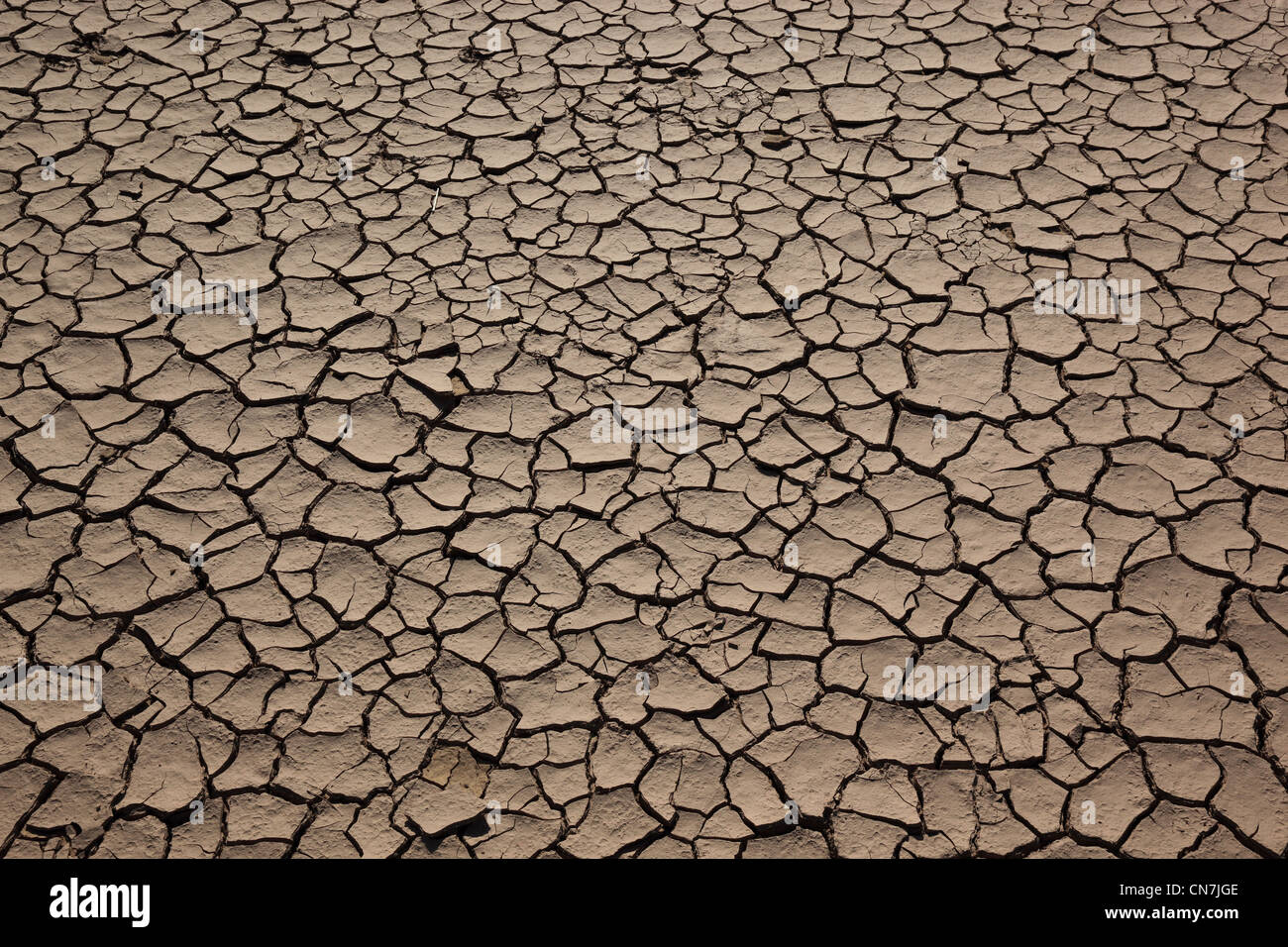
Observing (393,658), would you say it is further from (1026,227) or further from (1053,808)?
(1026,227)

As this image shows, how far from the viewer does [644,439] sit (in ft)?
11.4

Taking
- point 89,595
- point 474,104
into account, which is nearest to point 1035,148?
point 474,104

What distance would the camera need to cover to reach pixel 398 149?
442 centimetres

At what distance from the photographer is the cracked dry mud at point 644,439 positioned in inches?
108
